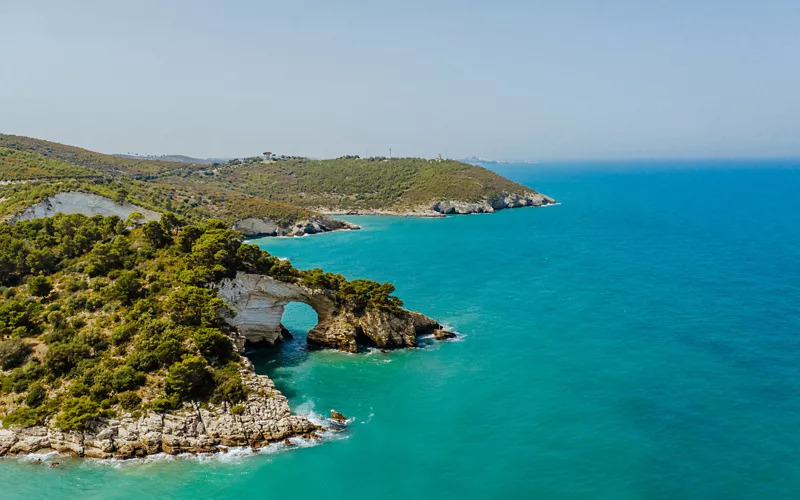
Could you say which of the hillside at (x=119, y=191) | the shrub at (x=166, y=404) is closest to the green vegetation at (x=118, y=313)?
the shrub at (x=166, y=404)

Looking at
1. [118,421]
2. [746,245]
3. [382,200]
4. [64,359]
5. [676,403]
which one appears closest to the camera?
[118,421]

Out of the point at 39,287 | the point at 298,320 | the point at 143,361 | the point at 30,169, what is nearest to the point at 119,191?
the point at 30,169

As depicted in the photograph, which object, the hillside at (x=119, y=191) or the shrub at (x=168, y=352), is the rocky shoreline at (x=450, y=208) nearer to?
the hillside at (x=119, y=191)

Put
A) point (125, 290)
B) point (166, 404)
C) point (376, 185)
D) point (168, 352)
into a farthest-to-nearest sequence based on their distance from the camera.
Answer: point (376, 185) < point (125, 290) < point (168, 352) < point (166, 404)

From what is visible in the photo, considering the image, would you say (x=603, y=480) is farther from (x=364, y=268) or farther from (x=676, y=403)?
(x=364, y=268)

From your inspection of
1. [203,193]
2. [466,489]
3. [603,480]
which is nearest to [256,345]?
[466,489]

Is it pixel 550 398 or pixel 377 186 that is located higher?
pixel 377 186

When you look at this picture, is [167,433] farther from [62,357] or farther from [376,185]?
[376,185]
